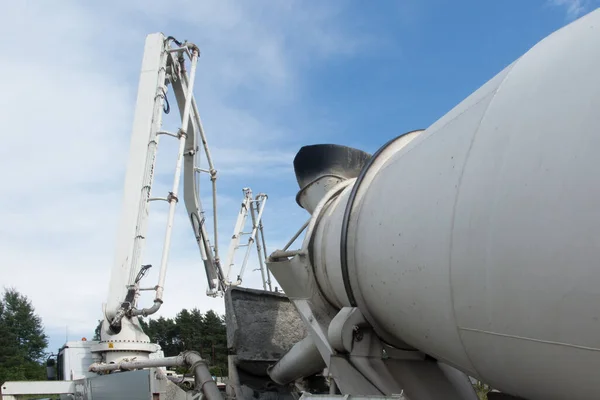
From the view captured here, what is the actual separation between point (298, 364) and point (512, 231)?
2.90 m

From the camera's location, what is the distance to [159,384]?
16.6ft

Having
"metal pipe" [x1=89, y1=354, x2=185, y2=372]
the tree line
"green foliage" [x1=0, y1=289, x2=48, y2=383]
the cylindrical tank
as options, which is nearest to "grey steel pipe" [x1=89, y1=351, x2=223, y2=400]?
"metal pipe" [x1=89, y1=354, x2=185, y2=372]

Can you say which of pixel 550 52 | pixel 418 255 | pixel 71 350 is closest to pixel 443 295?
pixel 418 255

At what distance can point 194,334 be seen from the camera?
43.6 metres

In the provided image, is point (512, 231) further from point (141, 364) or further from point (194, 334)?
point (194, 334)

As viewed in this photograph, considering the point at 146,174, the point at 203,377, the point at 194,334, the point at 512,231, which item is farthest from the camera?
the point at 194,334

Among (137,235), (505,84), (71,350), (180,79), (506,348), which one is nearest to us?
(506,348)

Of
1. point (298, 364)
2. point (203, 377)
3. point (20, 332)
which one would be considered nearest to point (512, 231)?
point (298, 364)

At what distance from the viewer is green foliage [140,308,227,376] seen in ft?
124

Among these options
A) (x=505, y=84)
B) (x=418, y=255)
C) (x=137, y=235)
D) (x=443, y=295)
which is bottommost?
(x=443, y=295)

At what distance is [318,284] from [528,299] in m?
2.21

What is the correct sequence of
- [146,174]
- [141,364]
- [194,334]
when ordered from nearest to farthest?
[141,364]
[146,174]
[194,334]

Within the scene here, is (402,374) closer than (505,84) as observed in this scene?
No

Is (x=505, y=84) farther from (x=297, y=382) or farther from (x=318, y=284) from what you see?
(x=297, y=382)
